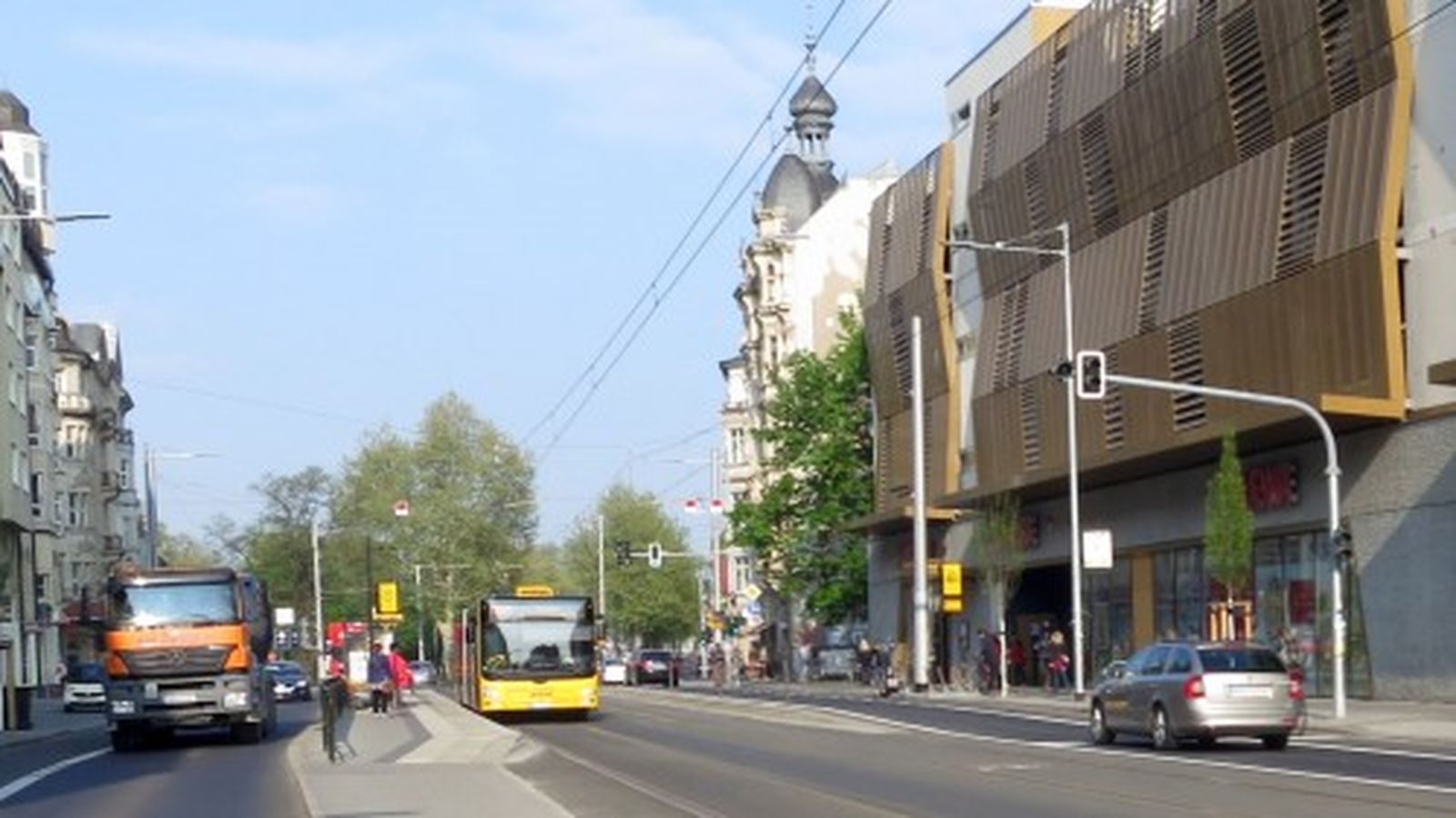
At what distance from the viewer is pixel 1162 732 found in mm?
32406

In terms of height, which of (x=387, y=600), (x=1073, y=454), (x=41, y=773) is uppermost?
(x=1073, y=454)

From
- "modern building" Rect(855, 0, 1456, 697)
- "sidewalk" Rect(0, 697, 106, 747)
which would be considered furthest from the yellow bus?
"modern building" Rect(855, 0, 1456, 697)

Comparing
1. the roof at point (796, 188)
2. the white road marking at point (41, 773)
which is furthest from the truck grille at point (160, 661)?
the roof at point (796, 188)

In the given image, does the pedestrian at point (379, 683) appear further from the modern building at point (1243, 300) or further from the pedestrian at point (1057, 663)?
the pedestrian at point (1057, 663)

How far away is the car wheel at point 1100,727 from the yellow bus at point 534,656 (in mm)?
15059

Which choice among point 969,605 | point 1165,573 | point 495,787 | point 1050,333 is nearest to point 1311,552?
point 1165,573

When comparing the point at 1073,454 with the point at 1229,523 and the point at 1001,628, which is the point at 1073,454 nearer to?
the point at 1001,628

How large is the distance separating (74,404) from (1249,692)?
8765 centimetres

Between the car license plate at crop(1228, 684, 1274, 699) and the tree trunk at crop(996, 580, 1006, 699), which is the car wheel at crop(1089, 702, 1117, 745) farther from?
the tree trunk at crop(996, 580, 1006, 699)

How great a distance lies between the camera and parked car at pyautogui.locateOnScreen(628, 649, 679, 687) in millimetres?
94188

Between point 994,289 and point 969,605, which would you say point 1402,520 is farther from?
point 969,605

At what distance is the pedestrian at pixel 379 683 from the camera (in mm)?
48631

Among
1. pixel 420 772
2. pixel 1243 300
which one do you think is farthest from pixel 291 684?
pixel 420 772

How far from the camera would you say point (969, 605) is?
242ft
